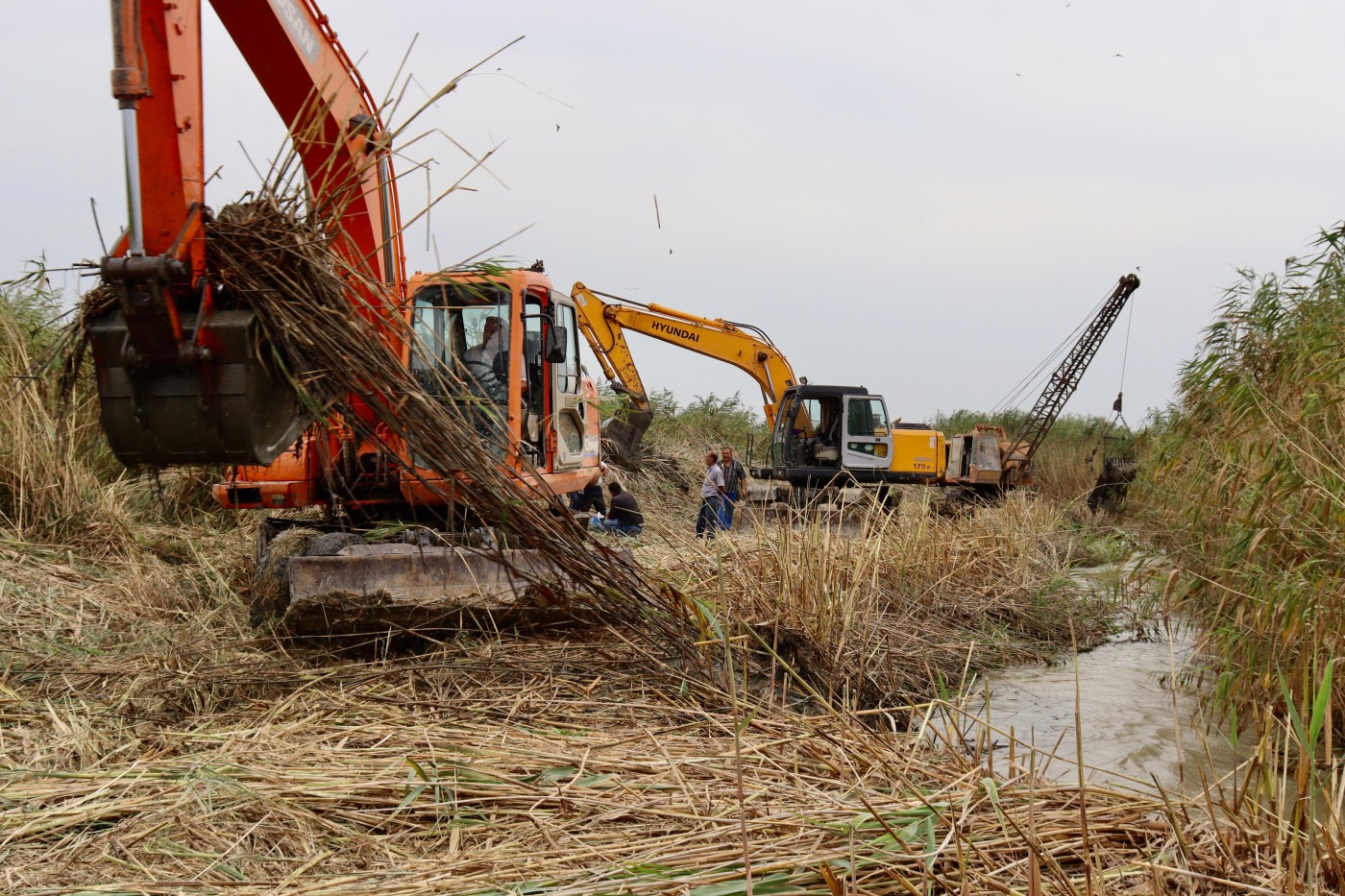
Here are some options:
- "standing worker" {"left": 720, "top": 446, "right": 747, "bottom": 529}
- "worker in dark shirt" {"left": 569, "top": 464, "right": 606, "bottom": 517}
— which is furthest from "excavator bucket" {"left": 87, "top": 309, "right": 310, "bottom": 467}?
"standing worker" {"left": 720, "top": 446, "right": 747, "bottom": 529}

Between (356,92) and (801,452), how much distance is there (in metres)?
13.4

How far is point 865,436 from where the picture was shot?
18.3 metres

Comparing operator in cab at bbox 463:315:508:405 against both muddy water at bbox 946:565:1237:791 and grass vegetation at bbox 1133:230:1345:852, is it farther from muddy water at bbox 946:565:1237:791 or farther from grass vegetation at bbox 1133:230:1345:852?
grass vegetation at bbox 1133:230:1345:852

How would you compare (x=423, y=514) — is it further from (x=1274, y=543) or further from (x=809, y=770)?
(x=1274, y=543)

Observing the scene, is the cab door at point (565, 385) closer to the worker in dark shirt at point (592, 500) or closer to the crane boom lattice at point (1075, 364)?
the worker in dark shirt at point (592, 500)

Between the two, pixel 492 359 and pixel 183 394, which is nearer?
pixel 183 394

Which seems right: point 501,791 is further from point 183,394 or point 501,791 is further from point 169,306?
point 169,306

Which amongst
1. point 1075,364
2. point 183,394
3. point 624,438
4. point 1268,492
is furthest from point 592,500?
point 1075,364

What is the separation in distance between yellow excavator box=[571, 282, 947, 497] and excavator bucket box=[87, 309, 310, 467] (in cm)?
1367

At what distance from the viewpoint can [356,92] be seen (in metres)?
5.60

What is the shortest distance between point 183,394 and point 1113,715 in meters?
6.14

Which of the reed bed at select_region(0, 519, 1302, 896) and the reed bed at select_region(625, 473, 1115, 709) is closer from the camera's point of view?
the reed bed at select_region(0, 519, 1302, 896)

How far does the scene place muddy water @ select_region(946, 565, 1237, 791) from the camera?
20.6ft

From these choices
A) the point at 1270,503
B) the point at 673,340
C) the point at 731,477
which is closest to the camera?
the point at 1270,503
